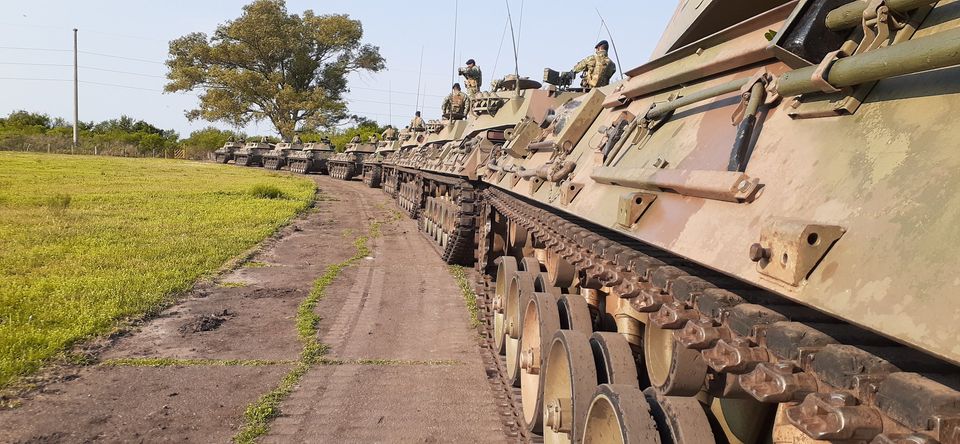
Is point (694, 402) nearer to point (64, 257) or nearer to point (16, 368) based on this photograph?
point (16, 368)

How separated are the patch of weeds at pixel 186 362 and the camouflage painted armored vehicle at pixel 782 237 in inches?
119

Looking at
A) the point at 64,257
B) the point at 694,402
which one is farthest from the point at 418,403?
the point at 64,257

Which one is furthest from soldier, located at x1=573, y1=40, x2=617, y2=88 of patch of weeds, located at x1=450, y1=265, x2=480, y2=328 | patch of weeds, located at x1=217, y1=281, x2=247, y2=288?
patch of weeds, located at x1=217, y1=281, x2=247, y2=288

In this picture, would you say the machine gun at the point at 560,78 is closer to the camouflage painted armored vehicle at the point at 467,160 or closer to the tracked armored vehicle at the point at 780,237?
the camouflage painted armored vehicle at the point at 467,160

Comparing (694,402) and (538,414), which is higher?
(694,402)

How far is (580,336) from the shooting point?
4625 millimetres

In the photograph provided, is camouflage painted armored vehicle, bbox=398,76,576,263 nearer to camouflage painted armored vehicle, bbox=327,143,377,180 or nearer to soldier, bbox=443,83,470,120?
soldier, bbox=443,83,470,120

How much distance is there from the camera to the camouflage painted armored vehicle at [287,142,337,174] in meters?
47.3

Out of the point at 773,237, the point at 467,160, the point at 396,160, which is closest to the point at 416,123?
the point at 396,160

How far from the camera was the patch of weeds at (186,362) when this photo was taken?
662cm

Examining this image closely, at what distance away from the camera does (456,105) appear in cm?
2169

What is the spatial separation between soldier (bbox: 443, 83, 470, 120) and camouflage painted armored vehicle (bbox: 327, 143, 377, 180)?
69.7 feet

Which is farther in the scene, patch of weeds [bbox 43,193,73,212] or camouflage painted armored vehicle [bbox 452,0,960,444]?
patch of weeds [bbox 43,193,73,212]

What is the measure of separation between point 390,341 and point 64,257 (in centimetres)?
633
